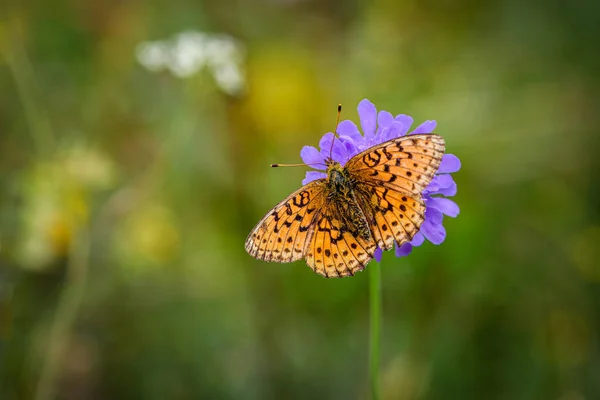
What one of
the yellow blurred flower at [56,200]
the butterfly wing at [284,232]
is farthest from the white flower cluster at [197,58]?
the butterfly wing at [284,232]

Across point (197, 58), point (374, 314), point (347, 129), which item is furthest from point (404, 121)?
point (197, 58)

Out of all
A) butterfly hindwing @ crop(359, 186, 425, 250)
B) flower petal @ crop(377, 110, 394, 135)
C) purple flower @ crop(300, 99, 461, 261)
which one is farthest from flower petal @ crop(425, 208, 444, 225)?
flower petal @ crop(377, 110, 394, 135)

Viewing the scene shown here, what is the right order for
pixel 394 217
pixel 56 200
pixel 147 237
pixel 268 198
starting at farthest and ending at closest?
→ pixel 268 198 → pixel 147 237 → pixel 56 200 → pixel 394 217

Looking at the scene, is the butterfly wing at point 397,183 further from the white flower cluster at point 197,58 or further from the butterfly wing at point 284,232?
the white flower cluster at point 197,58

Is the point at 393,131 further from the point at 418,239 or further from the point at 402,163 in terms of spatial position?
the point at 418,239

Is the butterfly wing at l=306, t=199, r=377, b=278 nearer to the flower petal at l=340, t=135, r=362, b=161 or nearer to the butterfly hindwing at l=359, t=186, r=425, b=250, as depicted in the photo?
the butterfly hindwing at l=359, t=186, r=425, b=250

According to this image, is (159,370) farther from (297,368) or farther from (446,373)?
(446,373)
